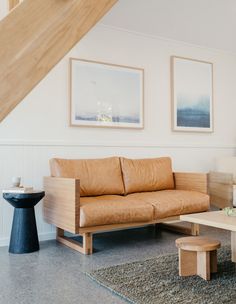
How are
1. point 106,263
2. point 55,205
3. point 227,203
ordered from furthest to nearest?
point 227,203 < point 55,205 < point 106,263

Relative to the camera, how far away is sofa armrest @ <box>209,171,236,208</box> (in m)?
4.12

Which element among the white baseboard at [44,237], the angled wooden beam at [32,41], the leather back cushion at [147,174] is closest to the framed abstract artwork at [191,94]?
the leather back cushion at [147,174]

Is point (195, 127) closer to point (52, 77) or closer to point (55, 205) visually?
point (52, 77)

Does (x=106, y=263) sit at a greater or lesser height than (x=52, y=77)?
lesser

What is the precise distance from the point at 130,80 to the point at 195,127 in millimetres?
1206

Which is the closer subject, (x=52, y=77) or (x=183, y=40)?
(x=52, y=77)

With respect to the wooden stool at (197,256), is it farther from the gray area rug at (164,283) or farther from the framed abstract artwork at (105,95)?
the framed abstract artwork at (105,95)

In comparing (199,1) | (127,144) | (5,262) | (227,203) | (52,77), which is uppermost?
(199,1)

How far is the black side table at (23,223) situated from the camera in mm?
3014

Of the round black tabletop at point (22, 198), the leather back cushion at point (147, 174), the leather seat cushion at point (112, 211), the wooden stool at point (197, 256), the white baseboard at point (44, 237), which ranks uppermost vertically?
the leather back cushion at point (147, 174)

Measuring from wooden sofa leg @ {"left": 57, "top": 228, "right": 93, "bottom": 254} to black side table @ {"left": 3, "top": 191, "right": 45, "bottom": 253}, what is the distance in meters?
0.32

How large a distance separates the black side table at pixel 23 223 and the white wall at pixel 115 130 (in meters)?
0.38

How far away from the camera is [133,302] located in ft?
6.24

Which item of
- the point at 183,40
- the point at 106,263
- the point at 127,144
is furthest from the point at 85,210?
the point at 183,40
